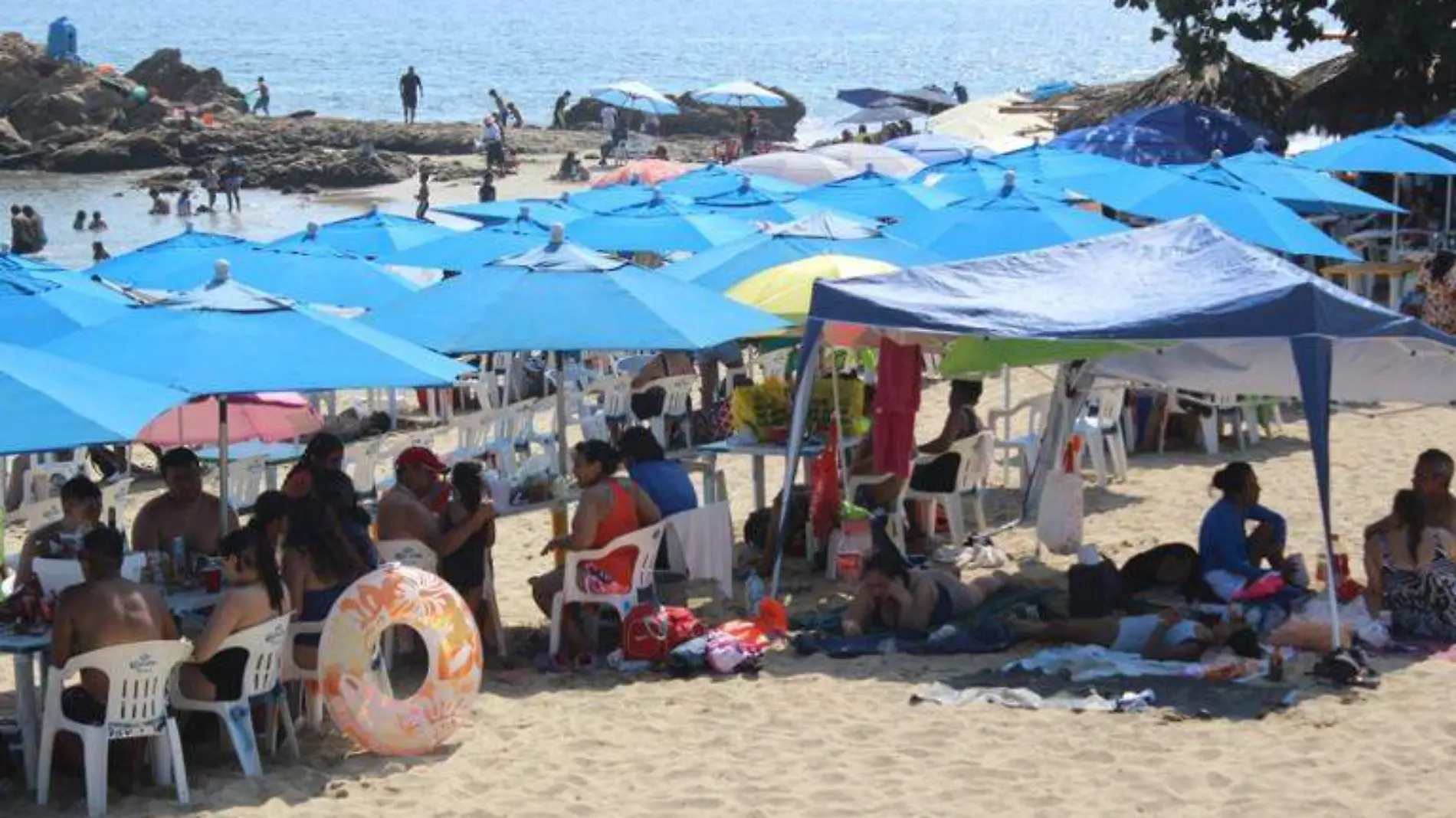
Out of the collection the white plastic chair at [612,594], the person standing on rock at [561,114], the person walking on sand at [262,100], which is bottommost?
the white plastic chair at [612,594]

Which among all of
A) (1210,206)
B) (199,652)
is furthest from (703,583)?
(1210,206)

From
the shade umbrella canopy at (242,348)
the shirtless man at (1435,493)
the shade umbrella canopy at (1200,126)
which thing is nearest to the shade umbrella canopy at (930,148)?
the shade umbrella canopy at (1200,126)

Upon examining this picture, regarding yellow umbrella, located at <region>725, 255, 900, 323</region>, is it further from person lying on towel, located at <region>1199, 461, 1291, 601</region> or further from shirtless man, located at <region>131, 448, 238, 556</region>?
shirtless man, located at <region>131, 448, 238, 556</region>

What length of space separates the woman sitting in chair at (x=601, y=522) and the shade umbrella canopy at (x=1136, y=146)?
45.7 ft

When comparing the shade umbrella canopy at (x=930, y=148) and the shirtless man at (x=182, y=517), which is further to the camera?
the shade umbrella canopy at (x=930, y=148)

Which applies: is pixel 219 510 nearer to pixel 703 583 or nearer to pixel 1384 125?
pixel 703 583

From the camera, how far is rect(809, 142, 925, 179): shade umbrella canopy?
24.5 meters

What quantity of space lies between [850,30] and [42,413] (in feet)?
475

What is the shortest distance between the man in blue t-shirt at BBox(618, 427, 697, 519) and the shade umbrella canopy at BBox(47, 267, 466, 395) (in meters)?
1.06

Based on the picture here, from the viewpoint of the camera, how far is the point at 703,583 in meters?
10.2

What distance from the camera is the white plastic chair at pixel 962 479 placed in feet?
36.0

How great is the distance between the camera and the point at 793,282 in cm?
1134

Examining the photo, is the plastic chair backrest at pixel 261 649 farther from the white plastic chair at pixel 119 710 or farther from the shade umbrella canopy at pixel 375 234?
the shade umbrella canopy at pixel 375 234

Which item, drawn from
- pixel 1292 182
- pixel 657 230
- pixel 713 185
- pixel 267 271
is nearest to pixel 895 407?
pixel 267 271
